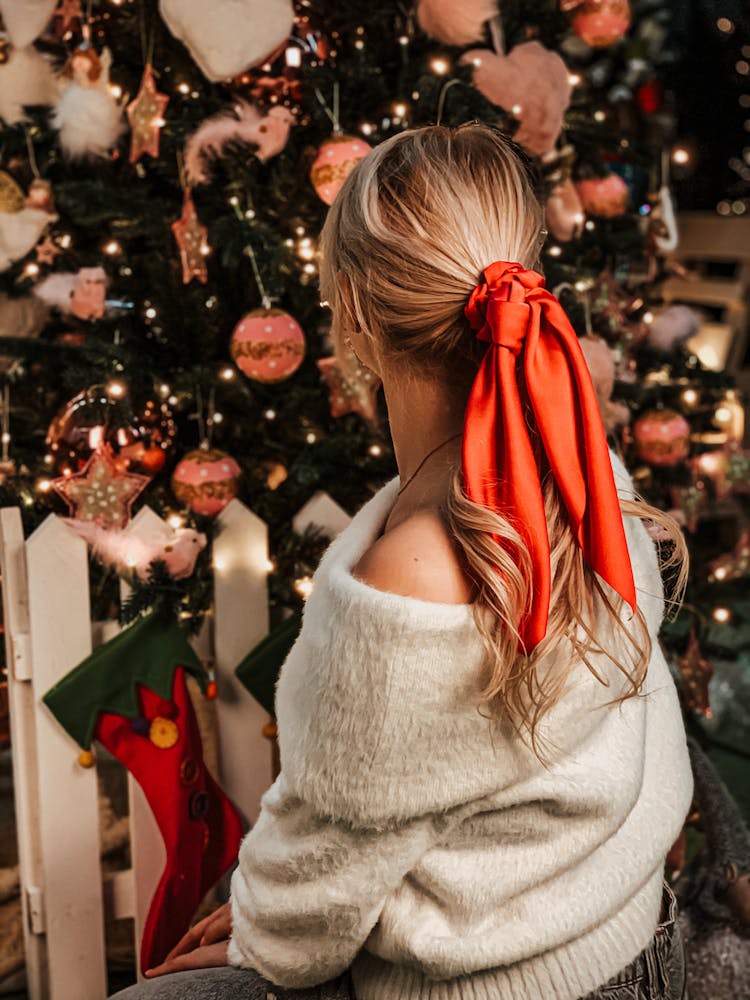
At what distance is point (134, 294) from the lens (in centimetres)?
228

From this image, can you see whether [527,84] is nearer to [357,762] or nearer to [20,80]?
[20,80]

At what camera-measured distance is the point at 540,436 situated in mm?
1058

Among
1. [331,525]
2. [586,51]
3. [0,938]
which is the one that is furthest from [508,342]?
[586,51]

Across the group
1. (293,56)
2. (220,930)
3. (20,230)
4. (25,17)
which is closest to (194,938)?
(220,930)

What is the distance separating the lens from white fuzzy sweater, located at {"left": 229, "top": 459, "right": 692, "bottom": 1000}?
3.36 ft

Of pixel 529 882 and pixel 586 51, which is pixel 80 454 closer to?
pixel 529 882

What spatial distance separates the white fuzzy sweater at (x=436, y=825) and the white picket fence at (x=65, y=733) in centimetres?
92

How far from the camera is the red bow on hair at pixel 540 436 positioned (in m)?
1.01

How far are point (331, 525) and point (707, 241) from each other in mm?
3934

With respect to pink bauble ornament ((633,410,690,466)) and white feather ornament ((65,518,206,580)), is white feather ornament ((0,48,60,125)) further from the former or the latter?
pink bauble ornament ((633,410,690,466))

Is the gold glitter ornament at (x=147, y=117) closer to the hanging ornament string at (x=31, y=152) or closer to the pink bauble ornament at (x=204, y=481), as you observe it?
the hanging ornament string at (x=31, y=152)

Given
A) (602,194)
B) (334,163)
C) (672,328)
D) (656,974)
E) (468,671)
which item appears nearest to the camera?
(468,671)

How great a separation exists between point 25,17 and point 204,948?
1780 millimetres

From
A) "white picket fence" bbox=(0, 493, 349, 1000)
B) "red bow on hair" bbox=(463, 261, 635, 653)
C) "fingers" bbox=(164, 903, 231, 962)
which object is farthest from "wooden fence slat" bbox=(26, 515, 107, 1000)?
"red bow on hair" bbox=(463, 261, 635, 653)
